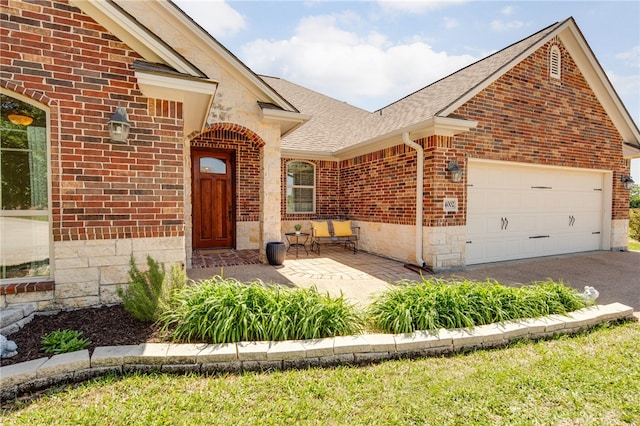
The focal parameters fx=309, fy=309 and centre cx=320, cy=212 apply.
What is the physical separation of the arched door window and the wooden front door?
490 centimetres

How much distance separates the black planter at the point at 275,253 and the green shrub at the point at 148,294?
10.1 ft

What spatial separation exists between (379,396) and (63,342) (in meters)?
2.94

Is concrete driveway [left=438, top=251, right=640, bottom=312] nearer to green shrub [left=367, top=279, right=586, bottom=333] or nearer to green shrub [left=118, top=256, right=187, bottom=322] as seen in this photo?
green shrub [left=367, top=279, right=586, bottom=333]

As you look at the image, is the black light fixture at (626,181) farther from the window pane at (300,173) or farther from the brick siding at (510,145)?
the window pane at (300,173)

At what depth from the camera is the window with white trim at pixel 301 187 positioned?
1018cm

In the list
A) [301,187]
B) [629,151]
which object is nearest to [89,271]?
[301,187]

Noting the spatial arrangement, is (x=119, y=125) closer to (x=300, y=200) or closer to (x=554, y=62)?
(x=300, y=200)

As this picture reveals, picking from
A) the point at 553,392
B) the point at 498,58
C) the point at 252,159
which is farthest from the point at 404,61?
the point at 553,392

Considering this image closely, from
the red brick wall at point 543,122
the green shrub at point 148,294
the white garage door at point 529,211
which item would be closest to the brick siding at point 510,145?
the red brick wall at point 543,122

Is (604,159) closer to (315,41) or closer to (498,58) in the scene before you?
(498,58)

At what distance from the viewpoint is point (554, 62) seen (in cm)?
805

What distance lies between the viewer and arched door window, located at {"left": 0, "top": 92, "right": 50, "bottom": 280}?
12.2ft

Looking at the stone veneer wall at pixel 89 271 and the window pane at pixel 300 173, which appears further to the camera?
the window pane at pixel 300 173

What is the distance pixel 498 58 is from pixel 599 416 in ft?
27.0
